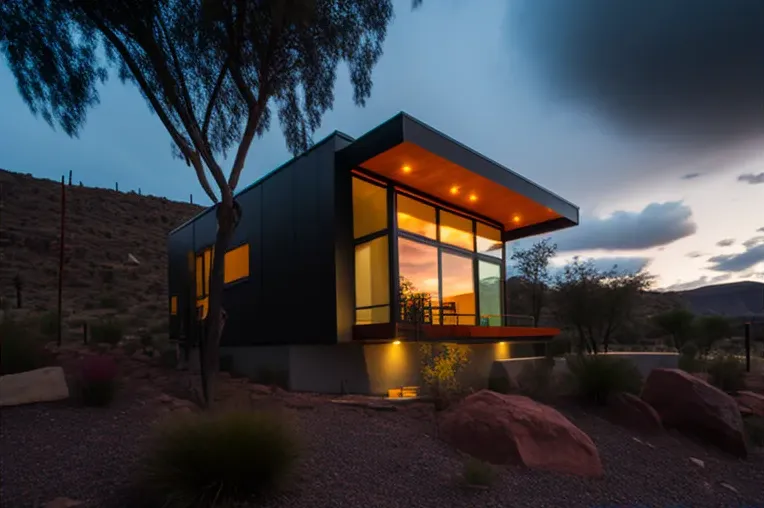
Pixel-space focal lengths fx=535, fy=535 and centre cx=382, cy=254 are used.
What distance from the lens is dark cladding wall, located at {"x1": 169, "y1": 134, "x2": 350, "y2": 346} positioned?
35.8ft

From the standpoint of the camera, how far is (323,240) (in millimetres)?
11016

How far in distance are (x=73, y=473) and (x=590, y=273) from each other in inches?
798

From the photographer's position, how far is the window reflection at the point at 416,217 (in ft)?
38.1

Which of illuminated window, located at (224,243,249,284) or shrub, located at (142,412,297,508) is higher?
illuminated window, located at (224,243,249,284)

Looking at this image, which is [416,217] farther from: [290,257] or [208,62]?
[208,62]

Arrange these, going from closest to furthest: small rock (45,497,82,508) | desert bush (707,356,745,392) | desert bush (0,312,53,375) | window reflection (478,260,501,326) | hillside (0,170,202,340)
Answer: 1. small rock (45,497,82,508)
2. desert bush (0,312,53,375)
3. desert bush (707,356,745,392)
4. window reflection (478,260,501,326)
5. hillside (0,170,202,340)

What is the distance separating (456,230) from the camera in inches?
534

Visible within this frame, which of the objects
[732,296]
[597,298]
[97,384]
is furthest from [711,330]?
[732,296]

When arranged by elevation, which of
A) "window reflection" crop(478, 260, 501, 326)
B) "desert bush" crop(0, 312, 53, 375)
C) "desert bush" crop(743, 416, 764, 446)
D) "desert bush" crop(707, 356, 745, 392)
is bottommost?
"desert bush" crop(743, 416, 764, 446)

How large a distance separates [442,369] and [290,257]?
165 inches

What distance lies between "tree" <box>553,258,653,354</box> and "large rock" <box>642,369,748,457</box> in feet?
35.2

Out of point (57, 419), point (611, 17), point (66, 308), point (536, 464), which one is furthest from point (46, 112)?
point (66, 308)

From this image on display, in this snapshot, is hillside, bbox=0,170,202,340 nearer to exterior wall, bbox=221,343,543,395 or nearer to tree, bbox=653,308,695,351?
exterior wall, bbox=221,343,543,395

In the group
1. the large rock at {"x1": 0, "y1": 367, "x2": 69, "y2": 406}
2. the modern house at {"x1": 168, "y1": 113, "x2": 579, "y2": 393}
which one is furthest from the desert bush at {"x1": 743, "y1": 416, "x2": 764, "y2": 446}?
the large rock at {"x1": 0, "y1": 367, "x2": 69, "y2": 406}
